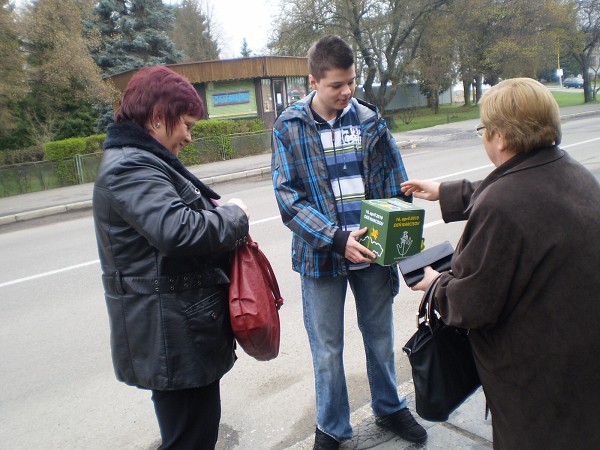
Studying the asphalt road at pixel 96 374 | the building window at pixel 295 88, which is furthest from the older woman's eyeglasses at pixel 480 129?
the building window at pixel 295 88

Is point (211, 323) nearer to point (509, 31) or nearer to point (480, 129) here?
point (480, 129)

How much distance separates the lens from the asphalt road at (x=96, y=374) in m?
3.33

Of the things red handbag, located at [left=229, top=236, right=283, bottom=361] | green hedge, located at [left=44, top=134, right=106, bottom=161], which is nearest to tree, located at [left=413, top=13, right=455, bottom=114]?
green hedge, located at [left=44, top=134, right=106, bottom=161]

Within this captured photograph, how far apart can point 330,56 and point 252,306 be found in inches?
48.6

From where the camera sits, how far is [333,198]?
2623 millimetres

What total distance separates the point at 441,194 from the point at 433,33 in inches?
1161

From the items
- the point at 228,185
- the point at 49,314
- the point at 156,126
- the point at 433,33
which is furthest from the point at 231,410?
the point at 433,33

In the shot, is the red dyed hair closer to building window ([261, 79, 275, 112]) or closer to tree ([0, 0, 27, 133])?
tree ([0, 0, 27, 133])

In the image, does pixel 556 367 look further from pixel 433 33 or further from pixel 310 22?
pixel 433 33

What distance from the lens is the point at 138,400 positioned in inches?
147

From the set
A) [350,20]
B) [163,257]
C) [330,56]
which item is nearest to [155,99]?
[163,257]

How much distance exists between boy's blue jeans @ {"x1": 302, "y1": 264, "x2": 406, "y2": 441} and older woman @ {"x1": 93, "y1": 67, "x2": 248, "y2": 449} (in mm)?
691

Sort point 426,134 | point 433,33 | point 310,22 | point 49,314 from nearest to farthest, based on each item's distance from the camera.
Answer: point 49,314 → point 426,134 → point 310,22 → point 433,33

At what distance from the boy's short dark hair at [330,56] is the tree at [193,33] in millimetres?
44858
